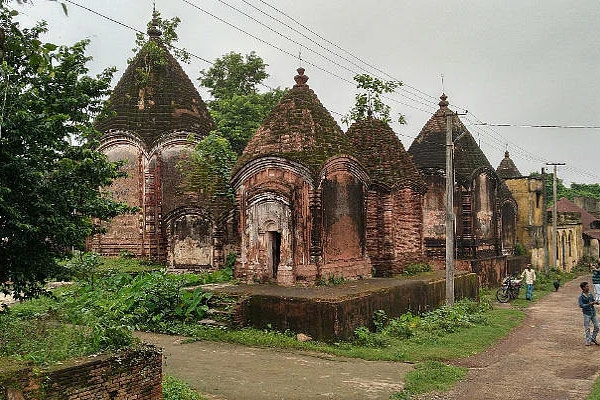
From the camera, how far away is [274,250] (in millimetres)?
13688

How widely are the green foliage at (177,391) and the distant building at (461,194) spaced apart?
15214mm

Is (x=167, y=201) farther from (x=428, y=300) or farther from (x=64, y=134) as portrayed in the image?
(x=64, y=134)

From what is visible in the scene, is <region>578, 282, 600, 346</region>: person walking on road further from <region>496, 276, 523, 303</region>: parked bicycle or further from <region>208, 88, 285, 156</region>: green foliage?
<region>208, 88, 285, 156</region>: green foliage

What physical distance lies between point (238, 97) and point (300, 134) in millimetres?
11926

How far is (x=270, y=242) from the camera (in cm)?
1362

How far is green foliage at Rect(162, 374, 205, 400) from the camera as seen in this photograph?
6.98 metres

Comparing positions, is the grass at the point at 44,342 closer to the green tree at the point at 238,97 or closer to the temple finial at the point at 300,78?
the temple finial at the point at 300,78

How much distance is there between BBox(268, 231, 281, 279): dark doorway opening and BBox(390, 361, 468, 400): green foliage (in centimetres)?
469

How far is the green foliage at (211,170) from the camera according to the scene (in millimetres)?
16078

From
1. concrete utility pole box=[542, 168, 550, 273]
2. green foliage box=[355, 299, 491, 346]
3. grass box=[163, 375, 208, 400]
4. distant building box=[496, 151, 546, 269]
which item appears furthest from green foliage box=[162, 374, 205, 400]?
distant building box=[496, 151, 546, 269]

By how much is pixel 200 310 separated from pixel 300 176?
3746 mm

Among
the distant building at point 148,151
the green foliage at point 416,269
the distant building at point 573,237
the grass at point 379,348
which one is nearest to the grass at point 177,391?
the grass at point 379,348

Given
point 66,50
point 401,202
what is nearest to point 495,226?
point 401,202

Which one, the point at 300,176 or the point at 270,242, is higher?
the point at 300,176
